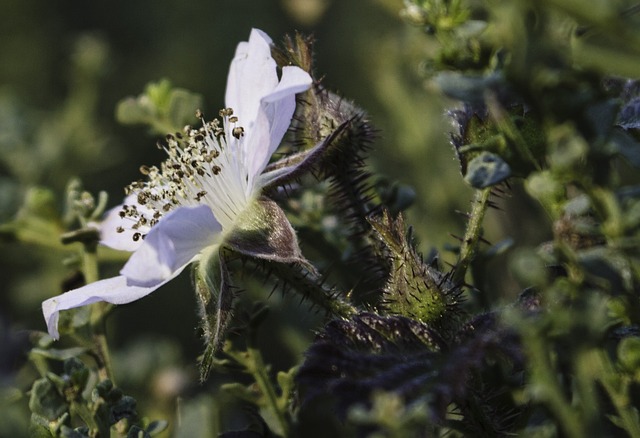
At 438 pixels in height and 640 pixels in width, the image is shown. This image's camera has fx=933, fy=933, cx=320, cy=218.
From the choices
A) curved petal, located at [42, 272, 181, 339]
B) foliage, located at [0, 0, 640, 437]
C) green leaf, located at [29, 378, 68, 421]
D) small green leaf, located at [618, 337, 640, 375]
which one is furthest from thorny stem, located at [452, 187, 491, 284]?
green leaf, located at [29, 378, 68, 421]

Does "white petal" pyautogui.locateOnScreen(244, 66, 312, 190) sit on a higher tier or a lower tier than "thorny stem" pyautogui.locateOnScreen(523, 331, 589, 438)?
higher

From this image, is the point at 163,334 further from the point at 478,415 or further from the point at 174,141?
the point at 478,415

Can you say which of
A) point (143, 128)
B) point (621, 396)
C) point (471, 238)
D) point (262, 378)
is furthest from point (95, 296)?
point (143, 128)

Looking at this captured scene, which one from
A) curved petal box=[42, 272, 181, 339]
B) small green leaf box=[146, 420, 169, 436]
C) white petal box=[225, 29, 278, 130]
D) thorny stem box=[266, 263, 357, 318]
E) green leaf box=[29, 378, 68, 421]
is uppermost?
white petal box=[225, 29, 278, 130]

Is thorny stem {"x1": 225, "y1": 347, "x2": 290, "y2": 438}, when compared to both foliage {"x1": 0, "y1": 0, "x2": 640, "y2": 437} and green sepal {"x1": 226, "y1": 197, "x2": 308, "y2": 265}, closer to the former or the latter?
foliage {"x1": 0, "y1": 0, "x2": 640, "y2": 437}

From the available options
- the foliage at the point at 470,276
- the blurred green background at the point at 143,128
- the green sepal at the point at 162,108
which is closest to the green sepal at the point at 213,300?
the foliage at the point at 470,276

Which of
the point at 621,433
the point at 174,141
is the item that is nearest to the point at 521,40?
the point at 621,433

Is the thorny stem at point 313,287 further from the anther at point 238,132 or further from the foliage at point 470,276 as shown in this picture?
the anther at point 238,132
